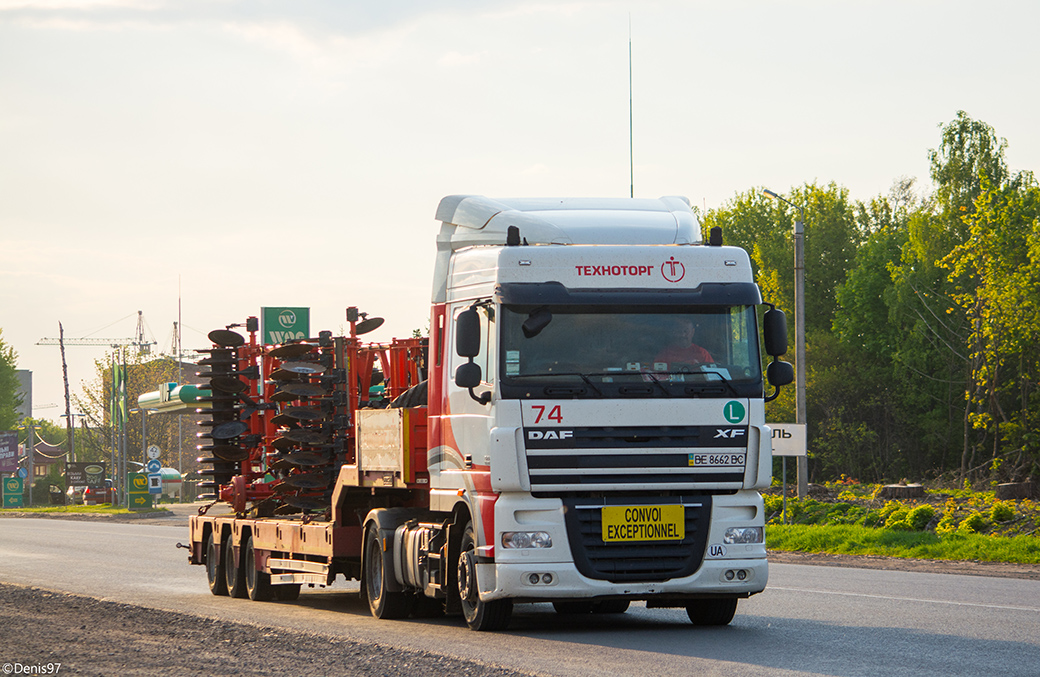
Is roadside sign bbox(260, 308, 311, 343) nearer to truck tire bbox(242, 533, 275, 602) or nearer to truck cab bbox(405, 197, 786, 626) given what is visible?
truck tire bbox(242, 533, 275, 602)

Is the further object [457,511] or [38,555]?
[38,555]

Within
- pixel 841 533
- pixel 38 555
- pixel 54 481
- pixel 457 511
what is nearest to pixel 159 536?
pixel 38 555

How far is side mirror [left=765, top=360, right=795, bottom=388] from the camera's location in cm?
1217

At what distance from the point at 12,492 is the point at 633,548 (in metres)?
67.1

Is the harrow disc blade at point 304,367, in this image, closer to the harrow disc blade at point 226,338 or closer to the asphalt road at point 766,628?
the harrow disc blade at point 226,338

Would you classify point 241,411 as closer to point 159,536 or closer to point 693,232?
point 693,232

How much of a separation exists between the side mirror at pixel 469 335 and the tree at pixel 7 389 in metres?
98.9

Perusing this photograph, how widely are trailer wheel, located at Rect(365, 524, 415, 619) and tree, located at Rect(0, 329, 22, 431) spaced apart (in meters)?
95.7

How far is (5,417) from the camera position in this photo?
104 meters

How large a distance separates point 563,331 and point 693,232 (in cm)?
195

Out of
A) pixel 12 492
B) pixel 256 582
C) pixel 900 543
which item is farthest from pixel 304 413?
pixel 12 492

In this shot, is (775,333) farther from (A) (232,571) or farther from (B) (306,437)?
(A) (232,571)

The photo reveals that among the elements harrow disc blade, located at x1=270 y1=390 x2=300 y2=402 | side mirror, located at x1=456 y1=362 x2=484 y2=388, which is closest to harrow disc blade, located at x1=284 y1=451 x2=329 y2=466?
harrow disc blade, located at x1=270 y1=390 x2=300 y2=402

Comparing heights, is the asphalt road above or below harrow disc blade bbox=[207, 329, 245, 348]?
below
